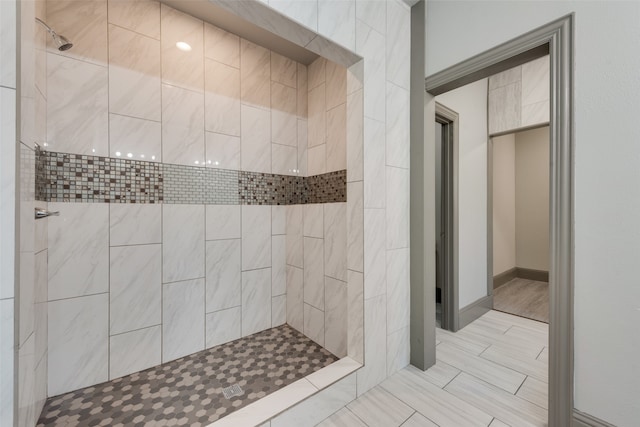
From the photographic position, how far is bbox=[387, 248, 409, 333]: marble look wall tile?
1.76 m

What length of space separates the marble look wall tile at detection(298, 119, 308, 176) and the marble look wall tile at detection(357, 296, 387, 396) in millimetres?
1580

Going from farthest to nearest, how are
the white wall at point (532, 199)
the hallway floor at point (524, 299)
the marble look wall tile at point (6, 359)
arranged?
the white wall at point (532, 199) → the hallway floor at point (524, 299) → the marble look wall tile at point (6, 359)

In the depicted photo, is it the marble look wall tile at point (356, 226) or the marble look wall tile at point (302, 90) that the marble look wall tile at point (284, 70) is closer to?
the marble look wall tile at point (302, 90)

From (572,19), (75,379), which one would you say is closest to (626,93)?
(572,19)

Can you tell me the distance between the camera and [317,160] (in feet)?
8.41

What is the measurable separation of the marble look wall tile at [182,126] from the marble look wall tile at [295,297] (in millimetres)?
1386

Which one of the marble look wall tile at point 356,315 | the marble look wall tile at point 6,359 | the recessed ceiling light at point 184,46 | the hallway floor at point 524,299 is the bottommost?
the hallway floor at point 524,299

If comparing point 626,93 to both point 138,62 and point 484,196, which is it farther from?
point 138,62

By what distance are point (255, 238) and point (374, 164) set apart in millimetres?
1396

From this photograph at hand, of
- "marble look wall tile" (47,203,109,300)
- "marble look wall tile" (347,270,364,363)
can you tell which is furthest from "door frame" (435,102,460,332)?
"marble look wall tile" (47,203,109,300)

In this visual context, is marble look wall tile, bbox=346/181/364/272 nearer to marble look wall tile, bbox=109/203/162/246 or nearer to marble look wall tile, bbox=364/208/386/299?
marble look wall tile, bbox=364/208/386/299

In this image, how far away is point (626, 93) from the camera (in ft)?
3.63

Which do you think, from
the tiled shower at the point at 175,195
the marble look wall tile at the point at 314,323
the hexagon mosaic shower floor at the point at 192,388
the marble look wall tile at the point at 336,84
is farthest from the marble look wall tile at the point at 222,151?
the hexagon mosaic shower floor at the point at 192,388

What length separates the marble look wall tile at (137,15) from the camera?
5.76 feet
